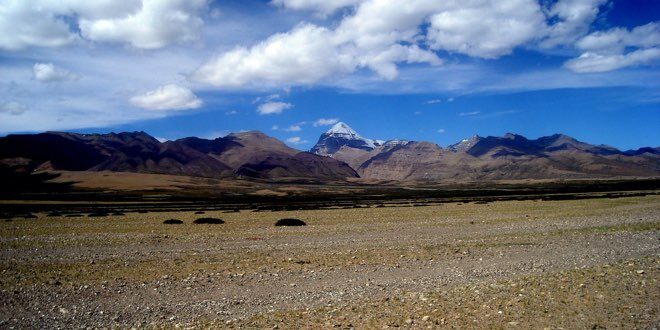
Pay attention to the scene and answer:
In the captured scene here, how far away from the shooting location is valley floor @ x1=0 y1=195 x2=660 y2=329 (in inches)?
478

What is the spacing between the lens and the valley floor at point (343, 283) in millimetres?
12133

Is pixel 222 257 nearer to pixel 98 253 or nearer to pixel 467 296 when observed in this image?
pixel 98 253

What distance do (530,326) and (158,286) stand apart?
473 inches

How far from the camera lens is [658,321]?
1073cm

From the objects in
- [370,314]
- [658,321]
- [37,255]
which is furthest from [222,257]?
[658,321]

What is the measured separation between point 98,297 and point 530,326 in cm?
1262

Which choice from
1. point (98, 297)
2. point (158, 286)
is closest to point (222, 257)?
point (158, 286)

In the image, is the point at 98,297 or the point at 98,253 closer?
the point at 98,297

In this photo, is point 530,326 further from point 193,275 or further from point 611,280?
point 193,275

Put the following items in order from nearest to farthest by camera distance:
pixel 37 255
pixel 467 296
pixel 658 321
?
pixel 658 321 → pixel 467 296 → pixel 37 255

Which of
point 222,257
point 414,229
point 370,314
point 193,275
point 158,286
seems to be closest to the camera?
point 370,314

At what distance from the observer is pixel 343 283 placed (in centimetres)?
1683

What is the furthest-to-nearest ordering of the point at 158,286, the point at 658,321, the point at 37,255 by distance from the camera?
the point at 37,255 < the point at 158,286 < the point at 658,321

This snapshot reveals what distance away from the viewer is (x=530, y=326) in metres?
10.8
